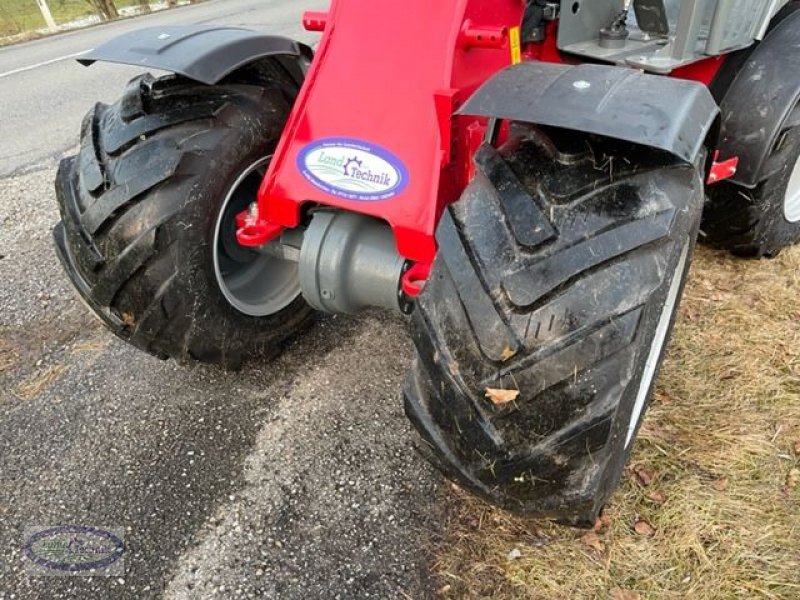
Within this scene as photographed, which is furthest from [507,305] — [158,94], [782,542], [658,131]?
[158,94]

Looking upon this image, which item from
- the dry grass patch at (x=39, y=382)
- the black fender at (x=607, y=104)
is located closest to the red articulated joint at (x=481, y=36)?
the black fender at (x=607, y=104)

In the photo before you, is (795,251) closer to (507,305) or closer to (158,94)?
(507,305)

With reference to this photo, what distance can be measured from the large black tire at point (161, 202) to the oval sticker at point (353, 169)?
0.35 m

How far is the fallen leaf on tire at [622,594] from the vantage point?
1903 mm

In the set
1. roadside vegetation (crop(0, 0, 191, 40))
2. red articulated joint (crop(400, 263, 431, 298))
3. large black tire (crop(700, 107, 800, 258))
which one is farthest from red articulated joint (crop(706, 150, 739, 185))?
roadside vegetation (crop(0, 0, 191, 40))

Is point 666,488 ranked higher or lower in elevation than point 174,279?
lower

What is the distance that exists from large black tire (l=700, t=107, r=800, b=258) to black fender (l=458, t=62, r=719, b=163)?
1331mm

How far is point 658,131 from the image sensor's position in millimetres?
1459

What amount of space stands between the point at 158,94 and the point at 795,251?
2964mm

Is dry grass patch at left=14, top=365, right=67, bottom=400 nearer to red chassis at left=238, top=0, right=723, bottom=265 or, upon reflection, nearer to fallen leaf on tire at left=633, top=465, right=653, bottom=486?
red chassis at left=238, top=0, right=723, bottom=265

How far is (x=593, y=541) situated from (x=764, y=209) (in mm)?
1672

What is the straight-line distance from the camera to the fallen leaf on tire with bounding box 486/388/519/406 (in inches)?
59.0

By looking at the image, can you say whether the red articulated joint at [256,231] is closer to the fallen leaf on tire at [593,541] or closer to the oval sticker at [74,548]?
the oval sticker at [74,548]

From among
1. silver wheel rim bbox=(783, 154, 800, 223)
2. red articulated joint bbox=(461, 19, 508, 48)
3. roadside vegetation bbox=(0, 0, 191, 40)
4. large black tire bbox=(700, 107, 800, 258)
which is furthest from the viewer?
roadside vegetation bbox=(0, 0, 191, 40)
